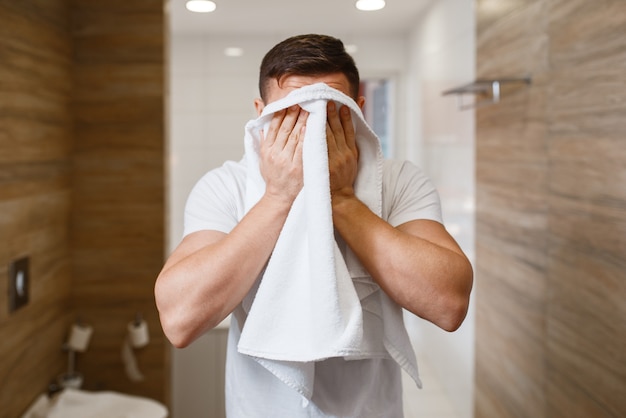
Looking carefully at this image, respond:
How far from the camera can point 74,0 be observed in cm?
172

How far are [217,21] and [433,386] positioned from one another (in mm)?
1037

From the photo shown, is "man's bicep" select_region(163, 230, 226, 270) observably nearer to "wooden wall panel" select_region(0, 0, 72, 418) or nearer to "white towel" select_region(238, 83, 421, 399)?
"white towel" select_region(238, 83, 421, 399)

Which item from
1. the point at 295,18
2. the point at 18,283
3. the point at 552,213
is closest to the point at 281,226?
the point at 295,18

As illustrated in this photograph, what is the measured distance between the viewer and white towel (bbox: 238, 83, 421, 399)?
83cm

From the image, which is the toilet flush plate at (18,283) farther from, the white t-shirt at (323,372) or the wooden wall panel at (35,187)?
the white t-shirt at (323,372)

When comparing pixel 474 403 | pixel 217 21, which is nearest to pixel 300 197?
pixel 217 21

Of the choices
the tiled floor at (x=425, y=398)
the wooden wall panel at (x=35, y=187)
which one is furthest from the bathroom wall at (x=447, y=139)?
the wooden wall panel at (x=35, y=187)

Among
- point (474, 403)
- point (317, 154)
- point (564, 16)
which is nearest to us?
point (317, 154)

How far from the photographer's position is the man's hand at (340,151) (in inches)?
34.6

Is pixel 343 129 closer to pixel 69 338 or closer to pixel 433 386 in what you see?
pixel 433 386

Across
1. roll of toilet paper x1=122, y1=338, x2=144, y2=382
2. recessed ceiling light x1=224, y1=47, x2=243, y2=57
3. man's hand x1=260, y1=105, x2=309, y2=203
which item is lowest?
roll of toilet paper x1=122, y1=338, x2=144, y2=382

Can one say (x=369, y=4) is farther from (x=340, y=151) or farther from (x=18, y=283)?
(x=18, y=283)

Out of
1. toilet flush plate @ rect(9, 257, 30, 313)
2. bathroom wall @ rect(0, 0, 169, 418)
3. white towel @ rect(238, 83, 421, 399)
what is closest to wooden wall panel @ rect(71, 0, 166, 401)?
bathroom wall @ rect(0, 0, 169, 418)

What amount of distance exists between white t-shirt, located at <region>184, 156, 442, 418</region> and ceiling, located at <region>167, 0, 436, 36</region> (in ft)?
1.34
